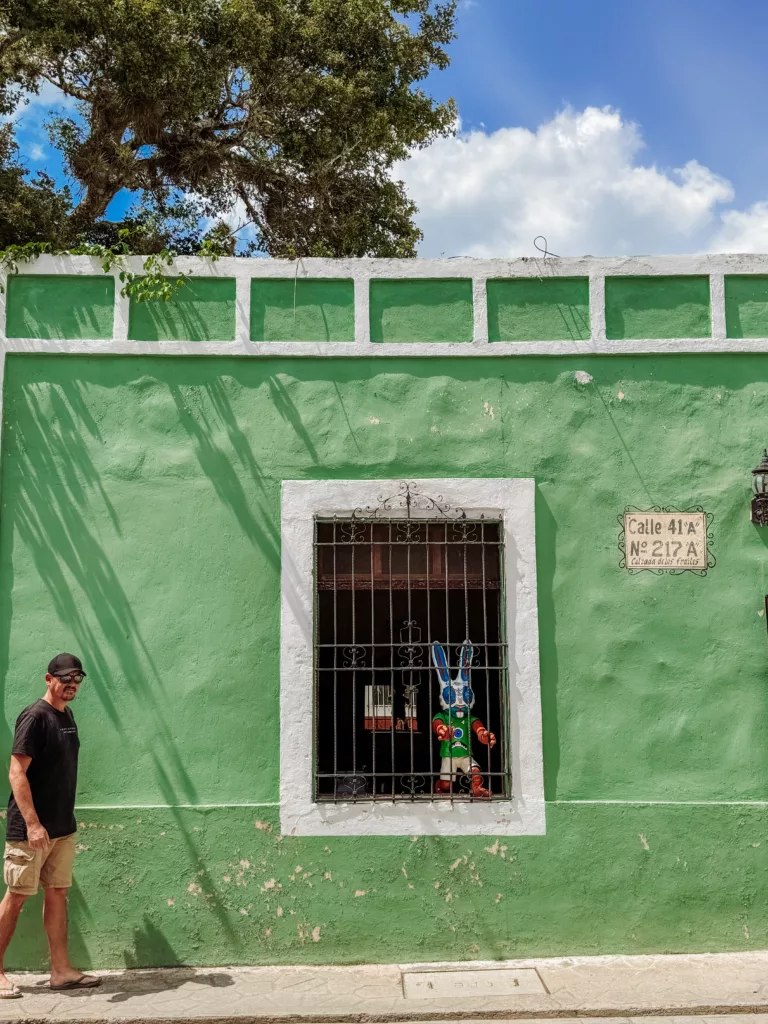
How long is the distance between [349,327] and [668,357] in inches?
75.6

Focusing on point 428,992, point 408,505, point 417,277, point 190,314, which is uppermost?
point 417,277

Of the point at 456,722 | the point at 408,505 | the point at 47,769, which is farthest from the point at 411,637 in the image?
the point at 47,769

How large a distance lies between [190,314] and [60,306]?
0.78m

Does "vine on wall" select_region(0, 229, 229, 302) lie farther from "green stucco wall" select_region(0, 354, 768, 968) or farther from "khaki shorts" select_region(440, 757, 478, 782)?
"khaki shorts" select_region(440, 757, 478, 782)

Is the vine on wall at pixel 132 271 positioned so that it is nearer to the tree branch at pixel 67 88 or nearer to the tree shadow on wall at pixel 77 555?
the tree shadow on wall at pixel 77 555

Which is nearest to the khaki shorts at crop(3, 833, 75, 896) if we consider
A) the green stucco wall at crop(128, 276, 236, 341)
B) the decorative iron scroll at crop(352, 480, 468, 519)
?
the decorative iron scroll at crop(352, 480, 468, 519)

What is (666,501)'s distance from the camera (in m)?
5.64

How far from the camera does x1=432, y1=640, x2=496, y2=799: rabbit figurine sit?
18.1 ft

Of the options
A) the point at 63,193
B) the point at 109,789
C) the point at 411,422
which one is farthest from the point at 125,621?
the point at 63,193

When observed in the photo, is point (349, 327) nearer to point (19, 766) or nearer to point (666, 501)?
point (666, 501)

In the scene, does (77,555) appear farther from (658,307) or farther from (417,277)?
(658,307)

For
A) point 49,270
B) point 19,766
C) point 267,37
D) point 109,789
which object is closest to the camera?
point 19,766

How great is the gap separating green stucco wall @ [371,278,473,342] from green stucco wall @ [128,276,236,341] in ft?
2.90

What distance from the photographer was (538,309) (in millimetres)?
5777
